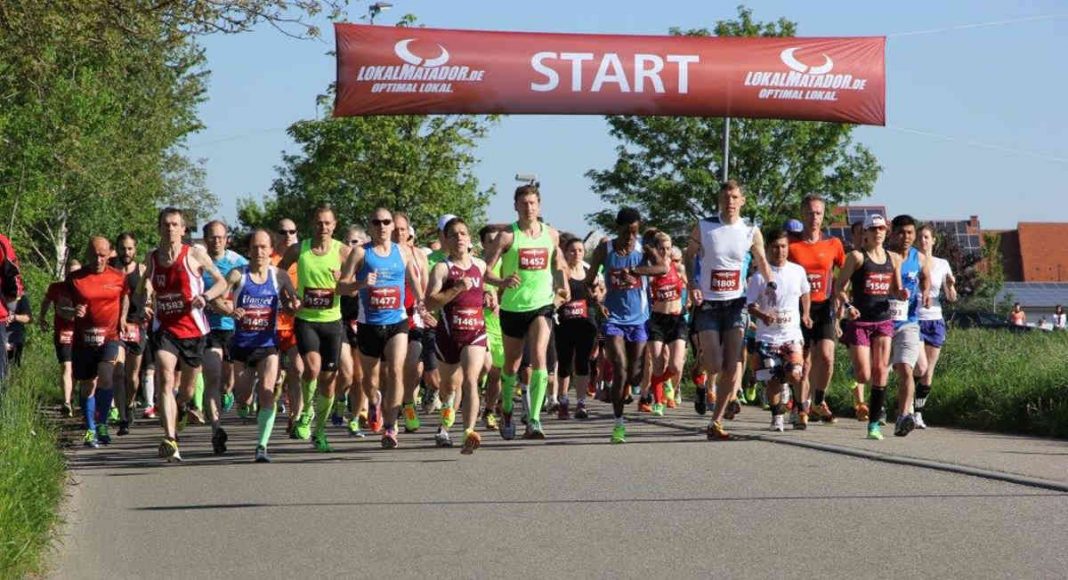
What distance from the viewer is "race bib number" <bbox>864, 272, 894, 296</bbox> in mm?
14828

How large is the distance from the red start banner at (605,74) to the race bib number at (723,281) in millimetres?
9745

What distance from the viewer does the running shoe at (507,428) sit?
47.3 ft

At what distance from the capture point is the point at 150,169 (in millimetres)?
58438

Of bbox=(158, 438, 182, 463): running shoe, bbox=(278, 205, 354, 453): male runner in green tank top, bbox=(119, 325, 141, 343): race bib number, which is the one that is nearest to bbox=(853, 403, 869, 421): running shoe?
bbox=(278, 205, 354, 453): male runner in green tank top

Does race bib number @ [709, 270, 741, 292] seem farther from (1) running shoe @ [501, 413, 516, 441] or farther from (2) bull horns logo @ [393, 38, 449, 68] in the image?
(2) bull horns logo @ [393, 38, 449, 68]

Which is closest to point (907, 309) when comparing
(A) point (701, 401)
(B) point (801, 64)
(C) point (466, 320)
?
(A) point (701, 401)

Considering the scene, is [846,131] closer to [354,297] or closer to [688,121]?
[688,121]

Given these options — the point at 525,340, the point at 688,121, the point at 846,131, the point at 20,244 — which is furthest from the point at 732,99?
the point at 846,131

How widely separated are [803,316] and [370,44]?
9.15m

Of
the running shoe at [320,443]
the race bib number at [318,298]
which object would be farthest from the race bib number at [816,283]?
the running shoe at [320,443]

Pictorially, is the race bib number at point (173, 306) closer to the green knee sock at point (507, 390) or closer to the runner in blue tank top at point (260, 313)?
the runner in blue tank top at point (260, 313)

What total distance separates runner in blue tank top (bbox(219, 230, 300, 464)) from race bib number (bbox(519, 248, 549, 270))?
1.84m

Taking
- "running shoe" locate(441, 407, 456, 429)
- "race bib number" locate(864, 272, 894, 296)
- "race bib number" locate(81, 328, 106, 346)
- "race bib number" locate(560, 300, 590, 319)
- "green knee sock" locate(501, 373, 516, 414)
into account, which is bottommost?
"running shoe" locate(441, 407, 456, 429)

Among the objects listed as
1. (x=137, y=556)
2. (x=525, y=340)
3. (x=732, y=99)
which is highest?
(x=732, y=99)
